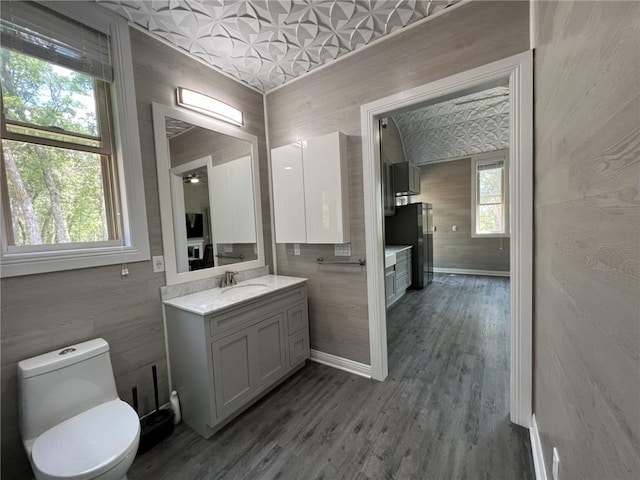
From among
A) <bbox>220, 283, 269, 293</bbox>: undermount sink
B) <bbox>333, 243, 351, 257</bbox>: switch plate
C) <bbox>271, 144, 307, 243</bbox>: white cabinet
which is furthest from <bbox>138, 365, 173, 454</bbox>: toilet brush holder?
<bbox>333, 243, 351, 257</bbox>: switch plate

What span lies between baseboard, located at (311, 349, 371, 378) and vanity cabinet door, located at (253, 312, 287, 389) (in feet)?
1.63

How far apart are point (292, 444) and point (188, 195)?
76.6 inches

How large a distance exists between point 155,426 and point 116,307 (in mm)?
813

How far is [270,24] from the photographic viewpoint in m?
1.82

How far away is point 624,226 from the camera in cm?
53

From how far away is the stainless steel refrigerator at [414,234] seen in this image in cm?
485

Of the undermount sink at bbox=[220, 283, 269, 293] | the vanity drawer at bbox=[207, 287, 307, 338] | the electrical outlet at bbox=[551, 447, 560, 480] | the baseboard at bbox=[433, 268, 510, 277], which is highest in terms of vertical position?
the undermount sink at bbox=[220, 283, 269, 293]

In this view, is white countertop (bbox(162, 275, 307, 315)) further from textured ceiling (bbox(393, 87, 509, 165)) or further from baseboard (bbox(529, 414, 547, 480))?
textured ceiling (bbox(393, 87, 509, 165))

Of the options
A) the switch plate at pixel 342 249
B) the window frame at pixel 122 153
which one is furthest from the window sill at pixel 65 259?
the switch plate at pixel 342 249

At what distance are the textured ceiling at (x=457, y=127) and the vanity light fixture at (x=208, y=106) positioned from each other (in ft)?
9.17

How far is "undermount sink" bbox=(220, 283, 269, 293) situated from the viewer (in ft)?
6.90

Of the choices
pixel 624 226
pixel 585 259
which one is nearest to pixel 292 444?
pixel 585 259

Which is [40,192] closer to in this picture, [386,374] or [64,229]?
[64,229]

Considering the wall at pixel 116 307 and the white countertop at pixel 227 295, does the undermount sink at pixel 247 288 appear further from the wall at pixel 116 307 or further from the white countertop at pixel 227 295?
the wall at pixel 116 307
